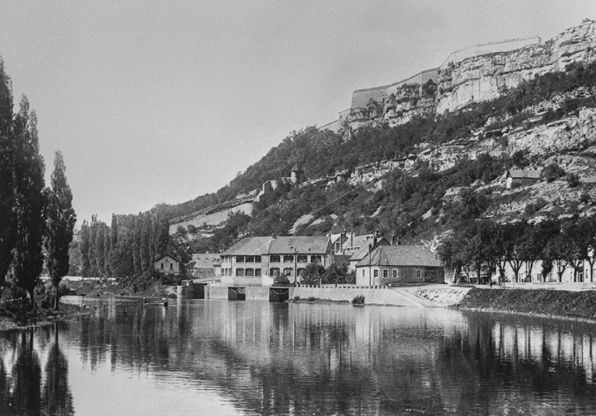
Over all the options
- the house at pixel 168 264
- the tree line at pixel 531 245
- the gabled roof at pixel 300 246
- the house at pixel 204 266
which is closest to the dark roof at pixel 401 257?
the tree line at pixel 531 245

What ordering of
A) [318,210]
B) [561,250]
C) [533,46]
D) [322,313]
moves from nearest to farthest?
[322,313]
[561,250]
[318,210]
[533,46]

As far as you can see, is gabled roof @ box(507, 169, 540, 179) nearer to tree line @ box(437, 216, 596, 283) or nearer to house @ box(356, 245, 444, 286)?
tree line @ box(437, 216, 596, 283)

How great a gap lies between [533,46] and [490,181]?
61014mm

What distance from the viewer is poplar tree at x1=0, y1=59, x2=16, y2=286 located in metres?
40.8

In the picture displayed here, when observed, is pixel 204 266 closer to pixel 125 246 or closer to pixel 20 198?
pixel 125 246

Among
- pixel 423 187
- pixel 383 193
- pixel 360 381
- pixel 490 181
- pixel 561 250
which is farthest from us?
pixel 383 193

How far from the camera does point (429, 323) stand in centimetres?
5097

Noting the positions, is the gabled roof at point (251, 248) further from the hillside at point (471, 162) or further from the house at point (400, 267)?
the house at point (400, 267)

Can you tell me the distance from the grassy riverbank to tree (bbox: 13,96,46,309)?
35.7 m

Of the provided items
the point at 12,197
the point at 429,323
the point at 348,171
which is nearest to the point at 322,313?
the point at 429,323

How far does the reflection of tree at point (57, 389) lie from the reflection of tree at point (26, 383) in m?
0.26

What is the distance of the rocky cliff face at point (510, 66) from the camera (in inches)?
6368

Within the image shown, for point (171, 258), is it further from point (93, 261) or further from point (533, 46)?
point (533, 46)

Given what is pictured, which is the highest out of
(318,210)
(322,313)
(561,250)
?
(318,210)
